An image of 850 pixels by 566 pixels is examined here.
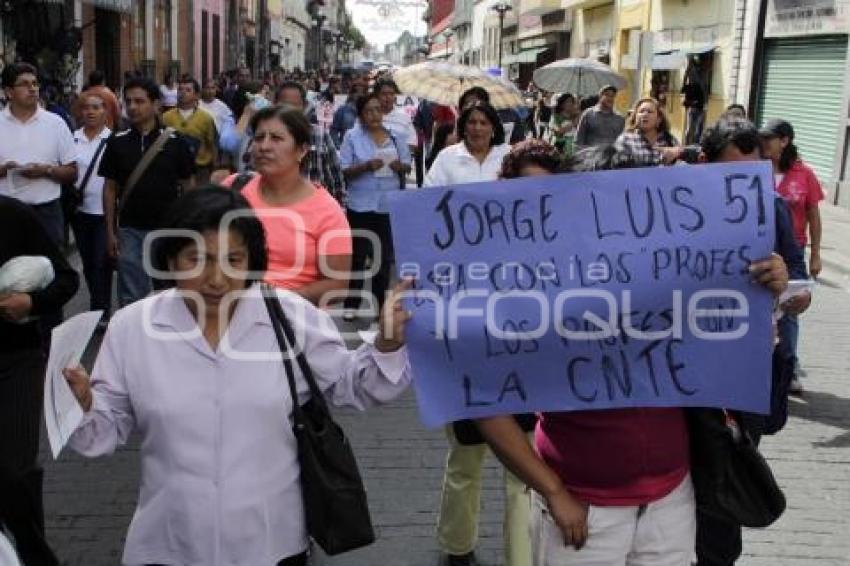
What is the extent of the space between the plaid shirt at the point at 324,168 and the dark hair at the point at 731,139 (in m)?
2.97

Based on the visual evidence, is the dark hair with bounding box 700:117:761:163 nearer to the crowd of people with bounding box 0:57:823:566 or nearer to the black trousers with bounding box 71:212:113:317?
the crowd of people with bounding box 0:57:823:566

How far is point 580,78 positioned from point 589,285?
13.2 meters

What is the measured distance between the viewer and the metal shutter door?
15500 mm

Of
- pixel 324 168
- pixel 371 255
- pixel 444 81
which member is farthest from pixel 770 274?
pixel 444 81

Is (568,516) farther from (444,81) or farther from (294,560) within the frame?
(444,81)

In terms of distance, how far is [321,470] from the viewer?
7.81 feet

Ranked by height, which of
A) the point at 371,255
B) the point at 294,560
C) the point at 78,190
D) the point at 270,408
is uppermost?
the point at 78,190

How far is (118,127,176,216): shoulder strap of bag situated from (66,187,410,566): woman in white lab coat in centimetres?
390

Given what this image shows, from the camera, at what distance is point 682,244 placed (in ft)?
7.72

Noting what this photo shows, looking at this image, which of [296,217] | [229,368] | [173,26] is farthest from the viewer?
[173,26]

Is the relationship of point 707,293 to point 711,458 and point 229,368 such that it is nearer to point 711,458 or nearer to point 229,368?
point 711,458

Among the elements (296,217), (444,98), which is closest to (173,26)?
(444,98)

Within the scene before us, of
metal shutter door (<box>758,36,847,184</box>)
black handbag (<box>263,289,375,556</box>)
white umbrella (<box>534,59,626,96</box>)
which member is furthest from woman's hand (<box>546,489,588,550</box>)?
metal shutter door (<box>758,36,847,184</box>)

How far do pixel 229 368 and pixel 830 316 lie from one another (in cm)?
718
